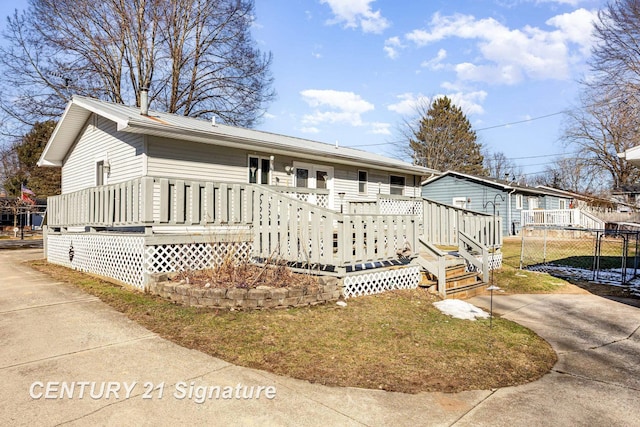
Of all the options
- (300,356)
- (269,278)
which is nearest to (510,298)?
(269,278)

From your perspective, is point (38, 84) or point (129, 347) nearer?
point (129, 347)

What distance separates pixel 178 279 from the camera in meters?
6.46

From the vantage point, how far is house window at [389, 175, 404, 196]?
54.1 feet

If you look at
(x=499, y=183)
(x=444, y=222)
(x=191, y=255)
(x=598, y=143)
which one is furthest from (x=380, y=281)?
(x=598, y=143)

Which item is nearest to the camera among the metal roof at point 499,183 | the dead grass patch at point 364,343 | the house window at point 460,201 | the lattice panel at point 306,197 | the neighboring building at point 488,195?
the dead grass patch at point 364,343

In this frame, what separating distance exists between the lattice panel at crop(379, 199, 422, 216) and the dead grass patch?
5.95m

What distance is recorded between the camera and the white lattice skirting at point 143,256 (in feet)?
21.8

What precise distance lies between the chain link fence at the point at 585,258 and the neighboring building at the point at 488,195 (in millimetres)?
2443

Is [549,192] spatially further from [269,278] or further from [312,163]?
[269,278]

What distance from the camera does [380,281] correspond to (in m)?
6.89

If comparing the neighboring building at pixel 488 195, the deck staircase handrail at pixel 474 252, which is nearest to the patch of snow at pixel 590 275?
the deck staircase handrail at pixel 474 252

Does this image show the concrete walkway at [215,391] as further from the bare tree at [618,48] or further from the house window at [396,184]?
the bare tree at [618,48]

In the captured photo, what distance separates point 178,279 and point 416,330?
4040 mm

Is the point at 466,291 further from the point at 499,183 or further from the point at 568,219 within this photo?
the point at 568,219
